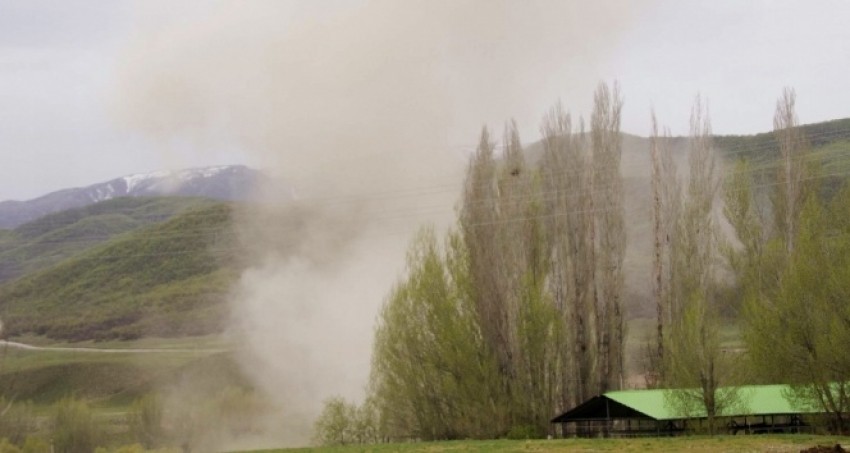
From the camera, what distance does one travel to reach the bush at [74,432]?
Result: 78125mm

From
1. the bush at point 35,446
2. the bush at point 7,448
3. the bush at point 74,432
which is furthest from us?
the bush at point 74,432

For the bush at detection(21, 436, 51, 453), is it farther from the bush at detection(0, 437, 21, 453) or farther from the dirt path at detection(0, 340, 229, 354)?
the dirt path at detection(0, 340, 229, 354)

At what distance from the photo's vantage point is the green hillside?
139875 millimetres

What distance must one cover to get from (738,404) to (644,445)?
29.9 ft

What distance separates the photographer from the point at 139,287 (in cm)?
15688

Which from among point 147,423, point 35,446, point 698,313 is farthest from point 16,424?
point 698,313

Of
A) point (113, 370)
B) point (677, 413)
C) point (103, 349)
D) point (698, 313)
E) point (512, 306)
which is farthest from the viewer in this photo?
point (103, 349)

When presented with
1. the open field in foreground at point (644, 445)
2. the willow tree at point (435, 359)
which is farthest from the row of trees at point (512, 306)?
the open field in foreground at point (644, 445)

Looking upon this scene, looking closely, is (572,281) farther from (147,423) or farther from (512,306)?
(147,423)

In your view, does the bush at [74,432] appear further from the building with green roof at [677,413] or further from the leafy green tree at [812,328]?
the leafy green tree at [812,328]

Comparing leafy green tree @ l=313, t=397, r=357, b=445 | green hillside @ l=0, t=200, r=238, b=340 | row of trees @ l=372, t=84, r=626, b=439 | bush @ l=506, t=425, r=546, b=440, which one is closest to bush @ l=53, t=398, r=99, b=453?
leafy green tree @ l=313, t=397, r=357, b=445

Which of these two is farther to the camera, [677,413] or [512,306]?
[512,306]

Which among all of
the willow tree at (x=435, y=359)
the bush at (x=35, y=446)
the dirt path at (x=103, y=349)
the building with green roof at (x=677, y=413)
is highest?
the dirt path at (x=103, y=349)

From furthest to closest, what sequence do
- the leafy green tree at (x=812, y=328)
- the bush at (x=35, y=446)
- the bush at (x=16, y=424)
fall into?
the bush at (x=16, y=424), the bush at (x=35, y=446), the leafy green tree at (x=812, y=328)
